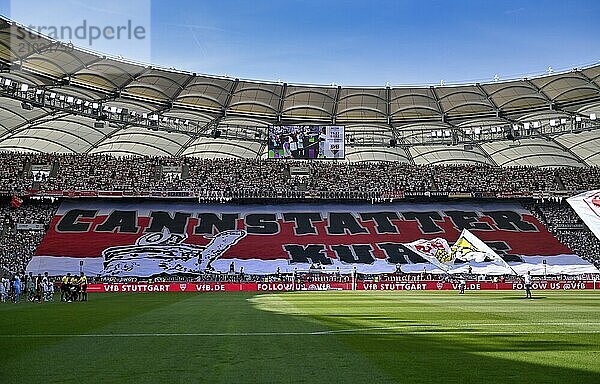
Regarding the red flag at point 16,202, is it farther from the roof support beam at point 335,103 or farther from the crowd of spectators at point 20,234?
the roof support beam at point 335,103

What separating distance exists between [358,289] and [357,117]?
21587 mm

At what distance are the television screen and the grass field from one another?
3664cm

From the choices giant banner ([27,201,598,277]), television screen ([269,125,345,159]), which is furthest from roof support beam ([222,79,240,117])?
giant banner ([27,201,598,277])

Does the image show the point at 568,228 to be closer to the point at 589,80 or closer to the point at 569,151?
the point at 569,151

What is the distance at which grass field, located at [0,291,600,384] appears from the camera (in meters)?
10.5

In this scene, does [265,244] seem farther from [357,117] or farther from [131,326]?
[131,326]

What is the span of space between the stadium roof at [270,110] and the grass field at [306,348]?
36.1 metres

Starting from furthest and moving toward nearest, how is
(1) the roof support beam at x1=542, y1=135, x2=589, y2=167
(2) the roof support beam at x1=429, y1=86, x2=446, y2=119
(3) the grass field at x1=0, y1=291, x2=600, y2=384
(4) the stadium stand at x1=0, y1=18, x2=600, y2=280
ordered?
(1) the roof support beam at x1=542, y1=135, x2=589, y2=167 < (2) the roof support beam at x1=429, y1=86, x2=446, y2=119 < (4) the stadium stand at x1=0, y1=18, x2=600, y2=280 < (3) the grass field at x1=0, y1=291, x2=600, y2=384

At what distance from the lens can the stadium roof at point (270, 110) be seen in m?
55.7

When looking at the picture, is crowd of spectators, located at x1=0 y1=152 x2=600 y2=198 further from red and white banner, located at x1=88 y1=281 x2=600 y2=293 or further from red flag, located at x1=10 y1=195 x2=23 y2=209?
red and white banner, located at x1=88 y1=281 x2=600 y2=293

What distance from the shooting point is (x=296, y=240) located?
2623 inches

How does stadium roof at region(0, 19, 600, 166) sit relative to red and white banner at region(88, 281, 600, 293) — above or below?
above

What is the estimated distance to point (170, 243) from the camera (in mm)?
64312

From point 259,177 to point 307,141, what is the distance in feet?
46.1
